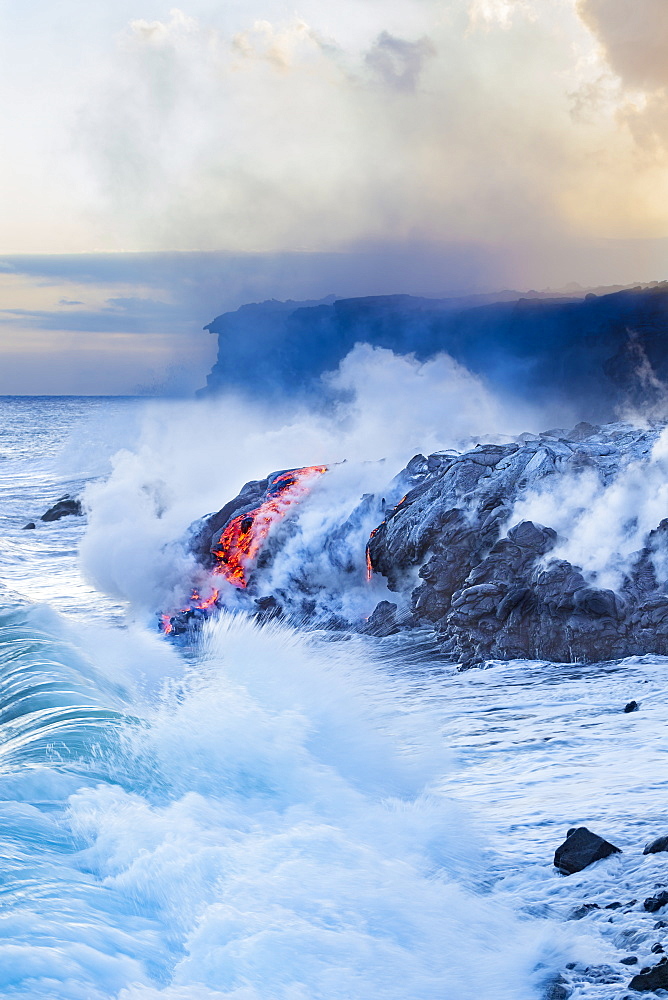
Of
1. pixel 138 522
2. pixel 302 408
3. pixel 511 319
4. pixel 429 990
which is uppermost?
pixel 511 319

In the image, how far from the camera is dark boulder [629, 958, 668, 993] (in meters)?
4.70

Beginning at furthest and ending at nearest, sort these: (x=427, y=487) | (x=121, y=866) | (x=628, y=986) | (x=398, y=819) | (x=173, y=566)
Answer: (x=173, y=566), (x=427, y=487), (x=398, y=819), (x=121, y=866), (x=628, y=986)

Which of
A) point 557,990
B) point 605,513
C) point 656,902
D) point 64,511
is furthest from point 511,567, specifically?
point 64,511

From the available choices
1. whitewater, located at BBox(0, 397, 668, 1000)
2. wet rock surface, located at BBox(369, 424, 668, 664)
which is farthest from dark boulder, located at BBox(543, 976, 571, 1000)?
wet rock surface, located at BBox(369, 424, 668, 664)

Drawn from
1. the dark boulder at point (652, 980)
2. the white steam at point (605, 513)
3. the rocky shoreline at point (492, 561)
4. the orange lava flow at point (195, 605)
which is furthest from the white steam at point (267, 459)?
the dark boulder at point (652, 980)

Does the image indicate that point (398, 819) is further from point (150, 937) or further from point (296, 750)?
point (150, 937)

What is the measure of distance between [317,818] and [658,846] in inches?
105

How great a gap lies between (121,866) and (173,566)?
39.3 feet

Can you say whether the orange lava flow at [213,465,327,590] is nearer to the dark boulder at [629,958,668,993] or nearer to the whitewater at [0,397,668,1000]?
the whitewater at [0,397,668,1000]

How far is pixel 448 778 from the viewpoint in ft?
25.5

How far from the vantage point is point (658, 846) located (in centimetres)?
594

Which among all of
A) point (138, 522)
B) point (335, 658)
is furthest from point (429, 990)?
point (138, 522)

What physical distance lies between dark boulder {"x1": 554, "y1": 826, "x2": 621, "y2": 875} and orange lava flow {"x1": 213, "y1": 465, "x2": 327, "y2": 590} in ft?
33.9

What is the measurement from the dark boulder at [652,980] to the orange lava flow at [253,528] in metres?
11.6
